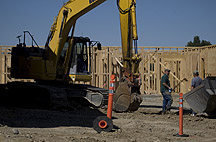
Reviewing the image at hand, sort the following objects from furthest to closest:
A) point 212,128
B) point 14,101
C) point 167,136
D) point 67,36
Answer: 1. point 14,101
2. point 67,36
3. point 212,128
4. point 167,136

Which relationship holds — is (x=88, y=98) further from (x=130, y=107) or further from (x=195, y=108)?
(x=195, y=108)

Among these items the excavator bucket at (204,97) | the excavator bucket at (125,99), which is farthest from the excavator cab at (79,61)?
the excavator bucket at (204,97)

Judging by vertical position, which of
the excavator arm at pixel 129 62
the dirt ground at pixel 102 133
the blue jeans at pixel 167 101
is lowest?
the dirt ground at pixel 102 133

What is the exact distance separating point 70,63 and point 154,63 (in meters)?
12.7

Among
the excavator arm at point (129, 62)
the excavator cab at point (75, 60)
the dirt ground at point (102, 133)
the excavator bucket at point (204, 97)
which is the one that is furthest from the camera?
the excavator cab at point (75, 60)

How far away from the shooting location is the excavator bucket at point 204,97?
11.2 m

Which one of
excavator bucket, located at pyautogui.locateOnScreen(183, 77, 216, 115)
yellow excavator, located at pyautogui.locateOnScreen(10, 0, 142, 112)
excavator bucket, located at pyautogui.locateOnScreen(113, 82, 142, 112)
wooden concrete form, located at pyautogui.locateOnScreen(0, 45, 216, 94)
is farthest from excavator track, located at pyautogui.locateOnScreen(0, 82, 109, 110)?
wooden concrete form, located at pyautogui.locateOnScreen(0, 45, 216, 94)

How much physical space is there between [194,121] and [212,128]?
1.22m

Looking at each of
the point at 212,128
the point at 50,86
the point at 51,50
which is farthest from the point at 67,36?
the point at 212,128

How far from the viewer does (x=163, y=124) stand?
380 inches

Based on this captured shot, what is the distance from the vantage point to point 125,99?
1112cm

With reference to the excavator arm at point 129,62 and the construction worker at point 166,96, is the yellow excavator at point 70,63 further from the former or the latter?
the construction worker at point 166,96

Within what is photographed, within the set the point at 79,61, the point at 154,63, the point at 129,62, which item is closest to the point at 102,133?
the point at 129,62

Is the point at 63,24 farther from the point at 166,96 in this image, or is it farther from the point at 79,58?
the point at 166,96
